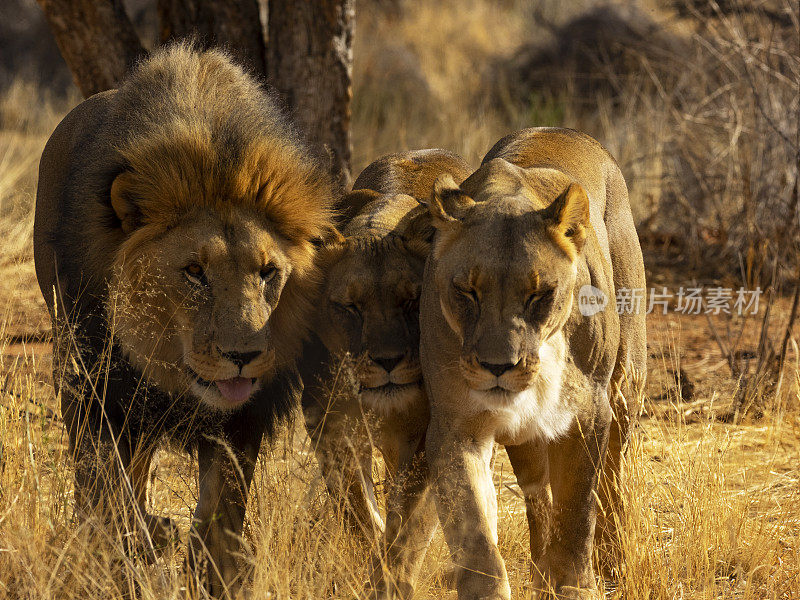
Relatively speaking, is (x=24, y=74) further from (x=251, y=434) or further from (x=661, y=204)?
(x=251, y=434)

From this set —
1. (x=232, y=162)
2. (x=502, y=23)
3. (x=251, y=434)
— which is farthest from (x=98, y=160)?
(x=502, y=23)

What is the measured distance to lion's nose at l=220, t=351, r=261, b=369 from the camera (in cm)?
299

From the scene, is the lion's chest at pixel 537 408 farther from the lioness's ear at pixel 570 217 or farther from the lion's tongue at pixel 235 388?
the lion's tongue at pixel 235 388

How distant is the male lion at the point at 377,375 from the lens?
10.6ft

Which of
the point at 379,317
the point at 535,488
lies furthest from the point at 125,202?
the point at 535,488

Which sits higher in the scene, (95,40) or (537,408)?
(95,40)

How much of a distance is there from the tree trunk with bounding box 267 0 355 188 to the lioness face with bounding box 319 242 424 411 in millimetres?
2098

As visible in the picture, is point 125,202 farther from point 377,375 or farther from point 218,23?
point 218,23

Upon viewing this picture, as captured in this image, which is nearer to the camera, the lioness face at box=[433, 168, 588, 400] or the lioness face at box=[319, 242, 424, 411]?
the lioness face at box=[433, 168, 588, 400]

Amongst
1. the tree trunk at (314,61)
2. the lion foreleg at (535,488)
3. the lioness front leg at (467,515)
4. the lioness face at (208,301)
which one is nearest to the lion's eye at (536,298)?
the lioness front leg at (467,515)

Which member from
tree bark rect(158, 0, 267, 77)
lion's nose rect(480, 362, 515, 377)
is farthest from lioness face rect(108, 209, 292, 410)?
tree bark rect(158, 0, 267, 77)

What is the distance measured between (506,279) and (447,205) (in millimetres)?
367

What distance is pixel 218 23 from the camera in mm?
5500

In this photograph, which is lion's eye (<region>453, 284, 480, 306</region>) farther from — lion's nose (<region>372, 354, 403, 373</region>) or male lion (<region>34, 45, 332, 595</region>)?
male lion (<region>34, 45, 332, 595</region>)
